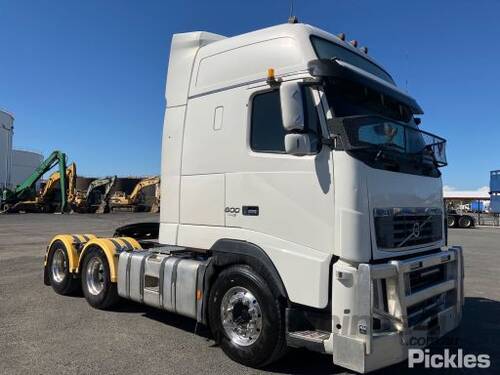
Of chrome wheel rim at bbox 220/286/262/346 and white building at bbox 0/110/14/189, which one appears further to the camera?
white building at bbox 0/110/14/189

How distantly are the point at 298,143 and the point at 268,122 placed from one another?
2.52ft

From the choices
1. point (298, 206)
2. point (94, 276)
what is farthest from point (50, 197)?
point (298, 206)

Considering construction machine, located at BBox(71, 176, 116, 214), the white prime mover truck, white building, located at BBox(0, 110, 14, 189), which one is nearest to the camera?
the white prime mover truck

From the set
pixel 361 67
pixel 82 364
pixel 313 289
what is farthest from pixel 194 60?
pixel 82 364

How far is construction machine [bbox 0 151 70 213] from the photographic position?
40688mm

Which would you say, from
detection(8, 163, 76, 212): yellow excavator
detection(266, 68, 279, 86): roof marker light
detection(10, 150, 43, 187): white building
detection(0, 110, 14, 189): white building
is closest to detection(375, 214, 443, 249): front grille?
detection(266, 68, 279, 86): roof marker light

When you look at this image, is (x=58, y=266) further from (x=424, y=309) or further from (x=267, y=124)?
(x=424, y=309)

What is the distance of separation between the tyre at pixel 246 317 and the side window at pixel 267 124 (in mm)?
1350

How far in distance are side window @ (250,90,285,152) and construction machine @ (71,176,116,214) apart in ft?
132

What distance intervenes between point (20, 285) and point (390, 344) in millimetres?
7469

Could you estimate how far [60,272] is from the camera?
27.6 feet

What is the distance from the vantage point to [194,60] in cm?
618

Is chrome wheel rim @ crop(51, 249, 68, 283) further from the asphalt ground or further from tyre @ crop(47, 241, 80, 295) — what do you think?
the asphalt ground

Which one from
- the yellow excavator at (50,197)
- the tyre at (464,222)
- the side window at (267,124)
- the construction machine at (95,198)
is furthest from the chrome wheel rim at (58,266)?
the construction machine at (95,198)
